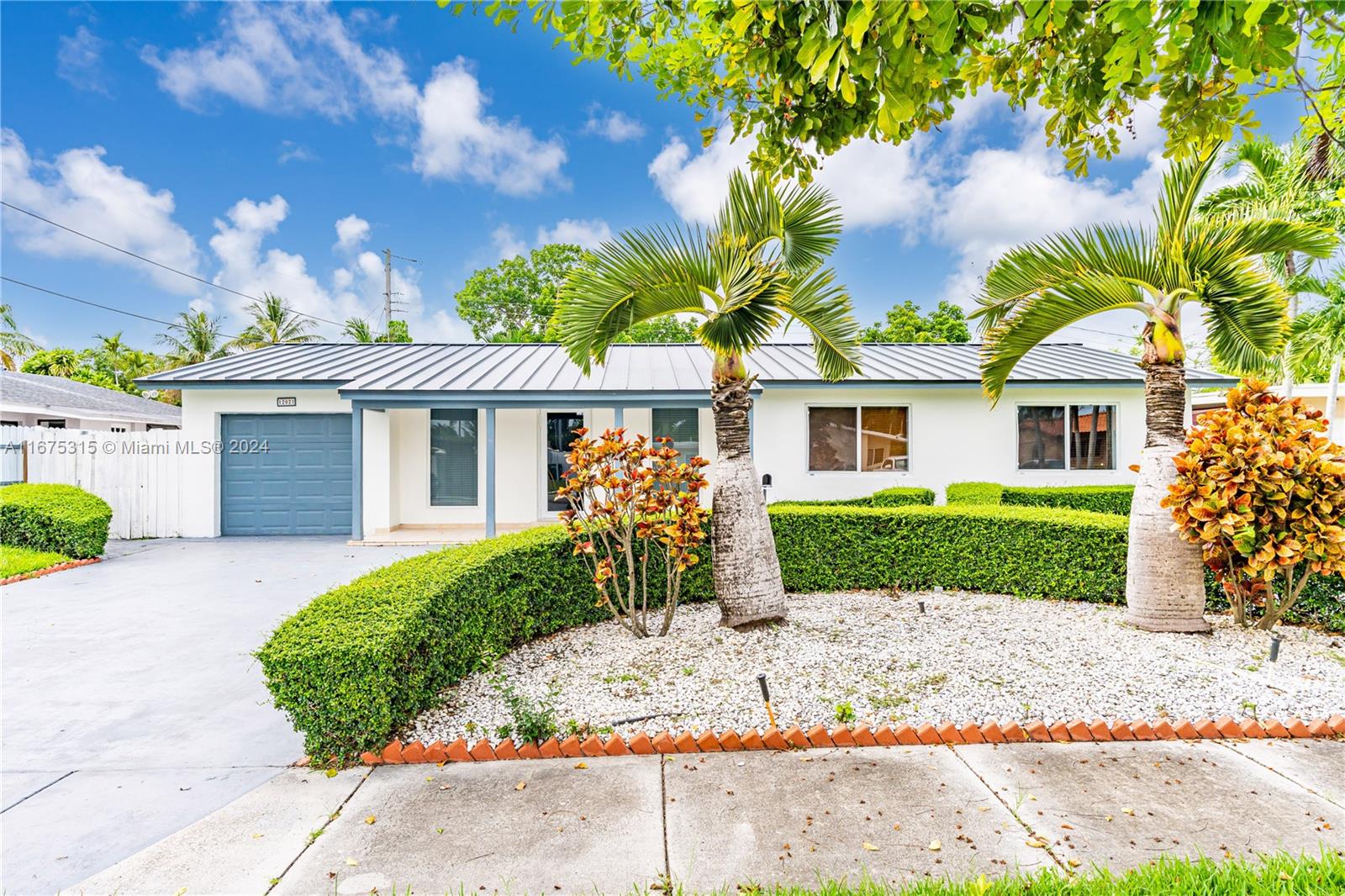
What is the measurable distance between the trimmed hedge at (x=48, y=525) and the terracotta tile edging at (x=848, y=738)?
8.07m

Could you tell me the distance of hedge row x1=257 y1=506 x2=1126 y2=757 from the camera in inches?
118

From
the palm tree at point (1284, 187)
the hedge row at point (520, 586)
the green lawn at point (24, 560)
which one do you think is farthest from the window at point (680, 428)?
the palm tree at point (1284, 187)

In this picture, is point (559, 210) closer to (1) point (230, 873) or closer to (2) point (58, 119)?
(2) point (58, 119)

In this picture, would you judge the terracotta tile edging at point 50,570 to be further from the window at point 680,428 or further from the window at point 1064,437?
the window at point 1064,437

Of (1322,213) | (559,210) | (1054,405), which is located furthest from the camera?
(559,210)

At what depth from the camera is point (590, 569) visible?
514 centimetres

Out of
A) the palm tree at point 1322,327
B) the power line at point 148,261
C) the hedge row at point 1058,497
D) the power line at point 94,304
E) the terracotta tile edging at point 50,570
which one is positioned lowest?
the terracotta tile edging at point 50,570

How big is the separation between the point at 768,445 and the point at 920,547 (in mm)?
4889

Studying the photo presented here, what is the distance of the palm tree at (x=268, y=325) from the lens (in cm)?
2941

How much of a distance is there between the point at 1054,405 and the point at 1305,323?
8.13 meters

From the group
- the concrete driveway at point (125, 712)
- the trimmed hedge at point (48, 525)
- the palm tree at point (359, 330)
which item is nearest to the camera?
the concrete driveway at point (125, 712)

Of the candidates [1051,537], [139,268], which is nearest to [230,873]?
[1051,537]

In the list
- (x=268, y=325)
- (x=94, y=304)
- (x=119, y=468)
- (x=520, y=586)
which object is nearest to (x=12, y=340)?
(x=94, y=304)

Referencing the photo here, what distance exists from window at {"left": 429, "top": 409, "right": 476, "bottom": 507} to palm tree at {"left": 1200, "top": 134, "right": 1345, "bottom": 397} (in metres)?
17.3
